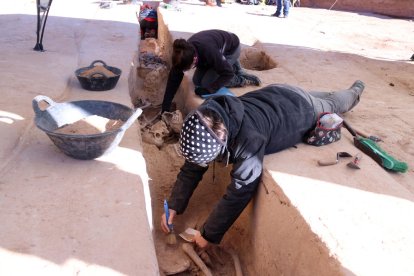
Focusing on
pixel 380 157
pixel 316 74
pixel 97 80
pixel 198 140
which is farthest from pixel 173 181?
pixel 316 74

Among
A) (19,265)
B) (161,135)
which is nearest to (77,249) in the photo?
(19,265)

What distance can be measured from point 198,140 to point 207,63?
189cm

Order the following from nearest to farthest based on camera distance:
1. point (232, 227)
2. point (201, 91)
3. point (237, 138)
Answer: point (237, 138)
point (232, 227)
point (201, 91)

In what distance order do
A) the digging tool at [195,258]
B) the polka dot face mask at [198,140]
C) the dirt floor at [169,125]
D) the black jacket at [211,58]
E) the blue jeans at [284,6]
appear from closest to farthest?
the dirt floor at [169,125], the polka dot face mask at [198,140], the digging tool at [195,258], the black jacket at [211,58], the blue jeans at [284,6]

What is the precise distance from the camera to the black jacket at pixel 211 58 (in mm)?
3682

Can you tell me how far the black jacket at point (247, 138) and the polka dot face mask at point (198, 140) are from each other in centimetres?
12

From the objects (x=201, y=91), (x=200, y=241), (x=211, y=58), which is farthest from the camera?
(x=201, y=91)

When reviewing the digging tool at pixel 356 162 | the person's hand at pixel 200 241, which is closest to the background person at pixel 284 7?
the digging tool at pixel 356 162

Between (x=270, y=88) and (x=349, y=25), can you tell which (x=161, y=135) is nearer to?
(x=270, y=88)

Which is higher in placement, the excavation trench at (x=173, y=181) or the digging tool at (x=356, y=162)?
the digging tool at (x=356, y=162)

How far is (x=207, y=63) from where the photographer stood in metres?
3.76

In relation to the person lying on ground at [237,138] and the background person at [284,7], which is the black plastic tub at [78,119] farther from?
the background person at [284,7]

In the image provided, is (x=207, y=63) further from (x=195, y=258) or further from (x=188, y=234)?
(x=195, y=258)

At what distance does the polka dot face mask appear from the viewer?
79.6 inches
